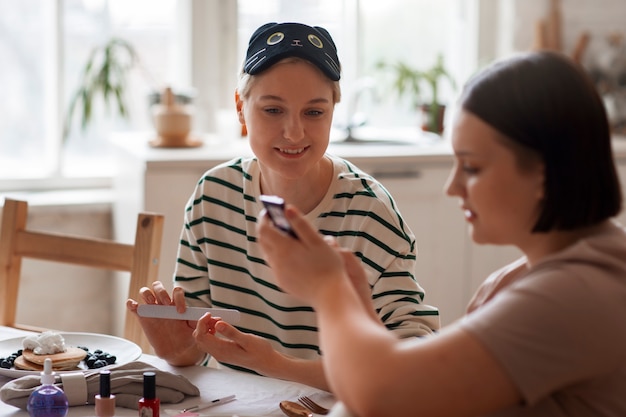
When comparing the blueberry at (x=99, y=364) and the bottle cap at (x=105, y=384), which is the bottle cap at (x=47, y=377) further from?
the blueberry at (x=99, y=364)

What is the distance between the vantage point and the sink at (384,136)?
134 inches

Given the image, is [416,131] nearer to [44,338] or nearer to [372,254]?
[372,254]

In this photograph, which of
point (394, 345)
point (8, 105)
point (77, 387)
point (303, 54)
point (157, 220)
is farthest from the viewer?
point (8, 105)

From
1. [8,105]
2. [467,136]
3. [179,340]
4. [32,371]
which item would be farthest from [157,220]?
[8,105]

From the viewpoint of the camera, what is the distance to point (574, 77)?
2.96 ft

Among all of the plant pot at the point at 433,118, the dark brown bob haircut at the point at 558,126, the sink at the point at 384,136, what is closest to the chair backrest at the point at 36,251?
the dark brown bob haircut at the point at 558,126

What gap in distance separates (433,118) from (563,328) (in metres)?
2.81

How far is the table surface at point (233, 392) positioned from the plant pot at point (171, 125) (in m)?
1.57

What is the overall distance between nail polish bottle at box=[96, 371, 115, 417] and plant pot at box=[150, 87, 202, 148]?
1.87m

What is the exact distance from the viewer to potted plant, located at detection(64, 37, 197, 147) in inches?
130

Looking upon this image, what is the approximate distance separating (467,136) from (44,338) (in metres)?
0.85

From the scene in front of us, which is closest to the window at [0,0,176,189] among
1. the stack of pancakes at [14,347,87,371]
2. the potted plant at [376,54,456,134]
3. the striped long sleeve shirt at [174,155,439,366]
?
the potted plant at [376,54,456,134]

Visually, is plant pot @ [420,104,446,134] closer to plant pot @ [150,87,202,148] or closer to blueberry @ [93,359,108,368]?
plant pot @ [150,87,202,148]

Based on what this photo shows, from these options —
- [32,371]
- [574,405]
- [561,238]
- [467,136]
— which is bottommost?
[32,371]
